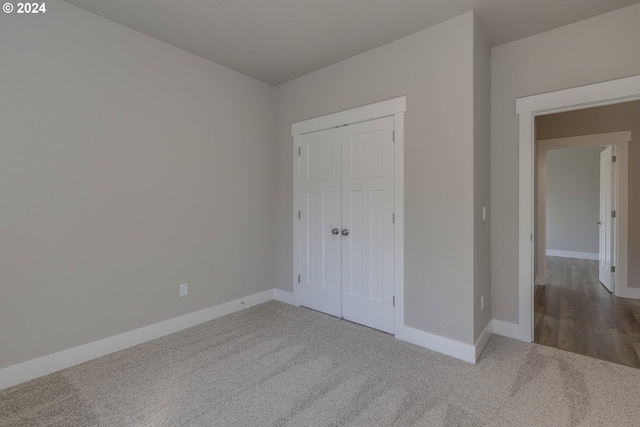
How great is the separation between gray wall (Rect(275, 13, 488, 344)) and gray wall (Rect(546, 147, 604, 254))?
6258 millimetres

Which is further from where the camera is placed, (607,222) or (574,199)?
(574,199)

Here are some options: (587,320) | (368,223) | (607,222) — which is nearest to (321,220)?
(368,223)

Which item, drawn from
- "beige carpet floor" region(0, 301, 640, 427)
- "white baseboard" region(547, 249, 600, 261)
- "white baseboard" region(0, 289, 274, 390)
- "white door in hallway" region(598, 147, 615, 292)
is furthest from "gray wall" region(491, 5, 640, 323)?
"white baseboard" region(547, 249, 600, 261)

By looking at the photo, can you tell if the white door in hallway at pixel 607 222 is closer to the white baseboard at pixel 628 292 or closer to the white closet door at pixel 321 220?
the white baseboard at pixel 628 292

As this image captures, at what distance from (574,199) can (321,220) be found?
6.83 metres

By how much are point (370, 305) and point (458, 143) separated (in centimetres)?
169

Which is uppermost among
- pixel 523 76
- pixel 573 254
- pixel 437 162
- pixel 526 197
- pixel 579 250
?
pixel 523 76

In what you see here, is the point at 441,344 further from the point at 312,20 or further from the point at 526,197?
the point at 312,20

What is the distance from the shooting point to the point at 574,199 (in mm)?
6840

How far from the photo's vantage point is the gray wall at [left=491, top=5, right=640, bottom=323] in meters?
2.27

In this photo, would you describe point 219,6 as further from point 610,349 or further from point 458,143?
point 610,349

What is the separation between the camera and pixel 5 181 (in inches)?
77.3

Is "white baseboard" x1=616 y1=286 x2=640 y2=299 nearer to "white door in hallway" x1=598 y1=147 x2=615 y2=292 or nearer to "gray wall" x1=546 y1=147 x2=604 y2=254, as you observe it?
"white door in hallway" x1=598 y1=147 x2=615 y2=292

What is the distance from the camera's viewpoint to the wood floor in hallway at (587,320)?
2480 millimetres
